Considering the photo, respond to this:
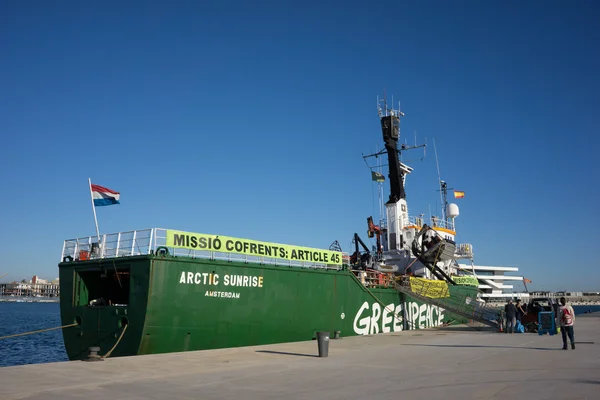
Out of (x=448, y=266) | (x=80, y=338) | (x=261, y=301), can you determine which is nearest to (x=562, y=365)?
(x=261, y=301)

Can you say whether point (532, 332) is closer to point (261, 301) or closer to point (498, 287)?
point (261, 301)

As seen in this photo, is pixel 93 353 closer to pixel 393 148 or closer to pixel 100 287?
pixel 100 287

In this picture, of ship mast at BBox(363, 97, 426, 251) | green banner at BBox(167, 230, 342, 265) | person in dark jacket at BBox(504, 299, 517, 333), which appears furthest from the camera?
ship mast at BBox(363, 97, 426, 251)

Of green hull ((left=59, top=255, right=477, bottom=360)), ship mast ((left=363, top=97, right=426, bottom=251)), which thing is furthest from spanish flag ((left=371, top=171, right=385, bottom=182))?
green hull ((left=59, top=255, right=477, bottom=360))

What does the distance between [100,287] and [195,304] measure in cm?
563

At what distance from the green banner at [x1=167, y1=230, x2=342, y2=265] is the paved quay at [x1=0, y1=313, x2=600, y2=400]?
13.2 feet

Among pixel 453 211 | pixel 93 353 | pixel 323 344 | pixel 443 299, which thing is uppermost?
pixel 453 211

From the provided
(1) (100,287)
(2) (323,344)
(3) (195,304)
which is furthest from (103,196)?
(2) (323,344)

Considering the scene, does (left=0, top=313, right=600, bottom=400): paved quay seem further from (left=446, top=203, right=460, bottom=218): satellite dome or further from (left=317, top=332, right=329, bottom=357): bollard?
(left=446, top=203, right=460, bottom=218): satellite dome

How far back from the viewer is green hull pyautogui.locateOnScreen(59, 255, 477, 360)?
55.0 feet

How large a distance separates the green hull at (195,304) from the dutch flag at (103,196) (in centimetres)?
270

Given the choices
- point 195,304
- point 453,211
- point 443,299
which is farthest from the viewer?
point 453,211

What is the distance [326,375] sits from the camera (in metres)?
11.8

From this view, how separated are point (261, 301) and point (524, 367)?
10.9m
